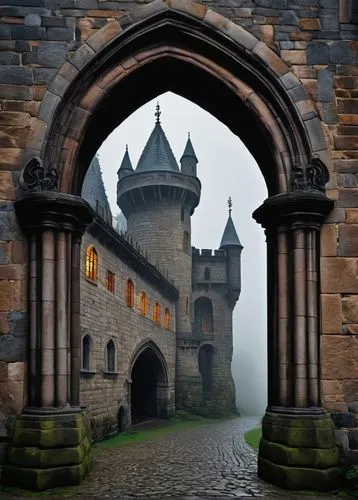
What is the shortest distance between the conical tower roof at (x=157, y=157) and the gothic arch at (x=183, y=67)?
2577 cm

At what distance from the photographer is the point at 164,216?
3209cm

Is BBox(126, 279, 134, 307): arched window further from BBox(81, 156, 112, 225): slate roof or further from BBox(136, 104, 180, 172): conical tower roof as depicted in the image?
BBox(136, 104, 180, 172): conical tower roof

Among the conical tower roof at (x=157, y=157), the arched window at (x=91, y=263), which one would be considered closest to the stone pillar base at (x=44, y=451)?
the arched window at (x=91, y=263)

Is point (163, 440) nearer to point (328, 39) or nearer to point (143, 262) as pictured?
point (143, 262)

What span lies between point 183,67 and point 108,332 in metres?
11.8

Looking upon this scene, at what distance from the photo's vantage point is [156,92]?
314 inches

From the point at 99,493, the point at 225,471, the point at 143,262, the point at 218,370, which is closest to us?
the point at 99,493

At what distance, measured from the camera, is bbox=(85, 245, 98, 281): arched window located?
1595cm

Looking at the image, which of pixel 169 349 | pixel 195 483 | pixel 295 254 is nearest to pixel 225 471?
pixel 195 483

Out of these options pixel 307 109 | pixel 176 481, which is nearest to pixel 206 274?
pixel 176 481

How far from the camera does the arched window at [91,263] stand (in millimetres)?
15945

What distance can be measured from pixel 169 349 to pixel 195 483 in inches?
867

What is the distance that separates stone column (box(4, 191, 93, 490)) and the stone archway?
0.05ft

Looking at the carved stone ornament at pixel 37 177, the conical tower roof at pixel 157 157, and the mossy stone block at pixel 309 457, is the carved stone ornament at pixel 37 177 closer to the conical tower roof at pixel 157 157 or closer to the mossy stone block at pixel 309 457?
the mossy stone block at pixel 309 457
